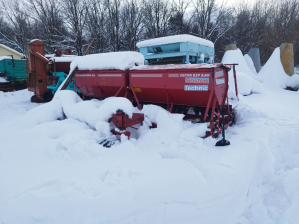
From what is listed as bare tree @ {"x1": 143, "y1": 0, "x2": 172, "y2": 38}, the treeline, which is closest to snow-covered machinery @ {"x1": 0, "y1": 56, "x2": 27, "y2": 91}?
the treeline

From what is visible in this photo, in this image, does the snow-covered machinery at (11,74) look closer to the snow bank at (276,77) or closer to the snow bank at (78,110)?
the snow bank at (78,110)

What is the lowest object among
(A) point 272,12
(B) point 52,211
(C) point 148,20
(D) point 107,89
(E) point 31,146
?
(B) point 52,211

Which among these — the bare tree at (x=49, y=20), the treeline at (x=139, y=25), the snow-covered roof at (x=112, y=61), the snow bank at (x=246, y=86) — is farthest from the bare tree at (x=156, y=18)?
the snow-covered roof at (x=112, y=61)

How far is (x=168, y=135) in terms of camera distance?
4238 mm

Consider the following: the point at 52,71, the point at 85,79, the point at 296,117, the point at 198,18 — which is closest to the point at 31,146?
the point at 85,79

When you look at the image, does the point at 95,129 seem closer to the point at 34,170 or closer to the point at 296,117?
the point at 34,170

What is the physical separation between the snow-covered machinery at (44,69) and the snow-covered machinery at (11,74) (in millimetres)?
5817

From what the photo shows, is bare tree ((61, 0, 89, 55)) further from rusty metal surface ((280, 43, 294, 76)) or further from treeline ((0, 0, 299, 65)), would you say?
rusty metal surface ((280, 43, 294, 76))

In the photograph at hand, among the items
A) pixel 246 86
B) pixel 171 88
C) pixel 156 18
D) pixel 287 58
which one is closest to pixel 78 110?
pixel 171 88

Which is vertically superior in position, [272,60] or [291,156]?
[272,60]

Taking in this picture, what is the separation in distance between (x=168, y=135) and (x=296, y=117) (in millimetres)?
4123

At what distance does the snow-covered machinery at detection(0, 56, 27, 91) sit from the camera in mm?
13242

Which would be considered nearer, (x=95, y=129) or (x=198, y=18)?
(x=95, y=129)

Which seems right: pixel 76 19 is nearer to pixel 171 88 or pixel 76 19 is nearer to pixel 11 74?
pixel 11 74
